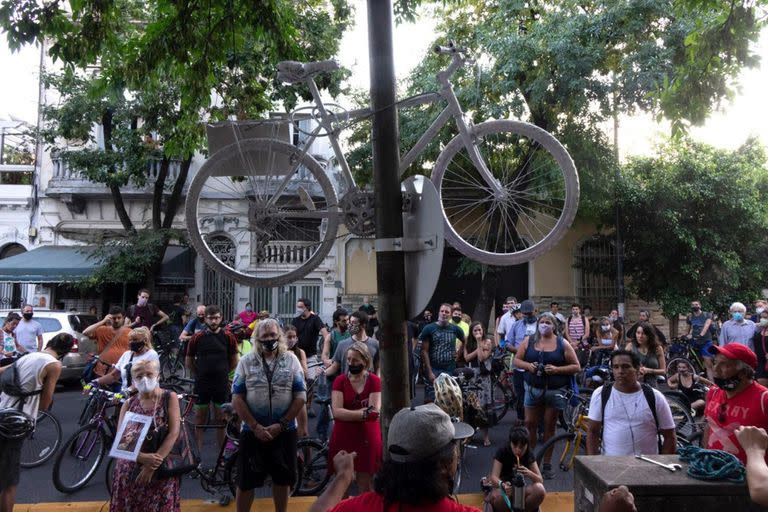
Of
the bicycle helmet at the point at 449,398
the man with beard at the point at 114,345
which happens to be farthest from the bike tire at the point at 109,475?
the bicycle helmet at the point at 449,398

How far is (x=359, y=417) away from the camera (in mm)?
5285

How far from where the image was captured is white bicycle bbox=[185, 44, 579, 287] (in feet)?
12.3

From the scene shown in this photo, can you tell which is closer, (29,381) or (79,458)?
(29,381)

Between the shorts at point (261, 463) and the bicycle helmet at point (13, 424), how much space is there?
1692mm

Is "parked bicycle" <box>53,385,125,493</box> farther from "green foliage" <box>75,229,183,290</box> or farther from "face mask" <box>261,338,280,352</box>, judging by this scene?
"green foliage" <box>75,229,183,290</box>

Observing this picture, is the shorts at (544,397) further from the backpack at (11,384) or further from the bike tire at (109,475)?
the backpack at (11,384)

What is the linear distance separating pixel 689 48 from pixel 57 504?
25.0 ft

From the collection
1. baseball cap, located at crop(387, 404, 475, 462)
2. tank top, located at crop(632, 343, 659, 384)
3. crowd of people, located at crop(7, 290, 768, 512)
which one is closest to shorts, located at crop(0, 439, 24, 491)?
crowd of people, located at crop(7, 290, 768, 512)

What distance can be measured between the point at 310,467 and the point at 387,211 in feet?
13.6

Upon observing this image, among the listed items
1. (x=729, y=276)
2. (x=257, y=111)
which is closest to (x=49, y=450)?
(x=257, y=111)

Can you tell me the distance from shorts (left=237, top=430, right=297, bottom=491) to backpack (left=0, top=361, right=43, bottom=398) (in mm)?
2090

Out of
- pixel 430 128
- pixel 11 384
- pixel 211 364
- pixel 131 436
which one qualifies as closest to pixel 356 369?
pixel 131 436

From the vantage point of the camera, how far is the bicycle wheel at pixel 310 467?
6434 mm

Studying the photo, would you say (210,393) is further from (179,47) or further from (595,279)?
(595,279)
